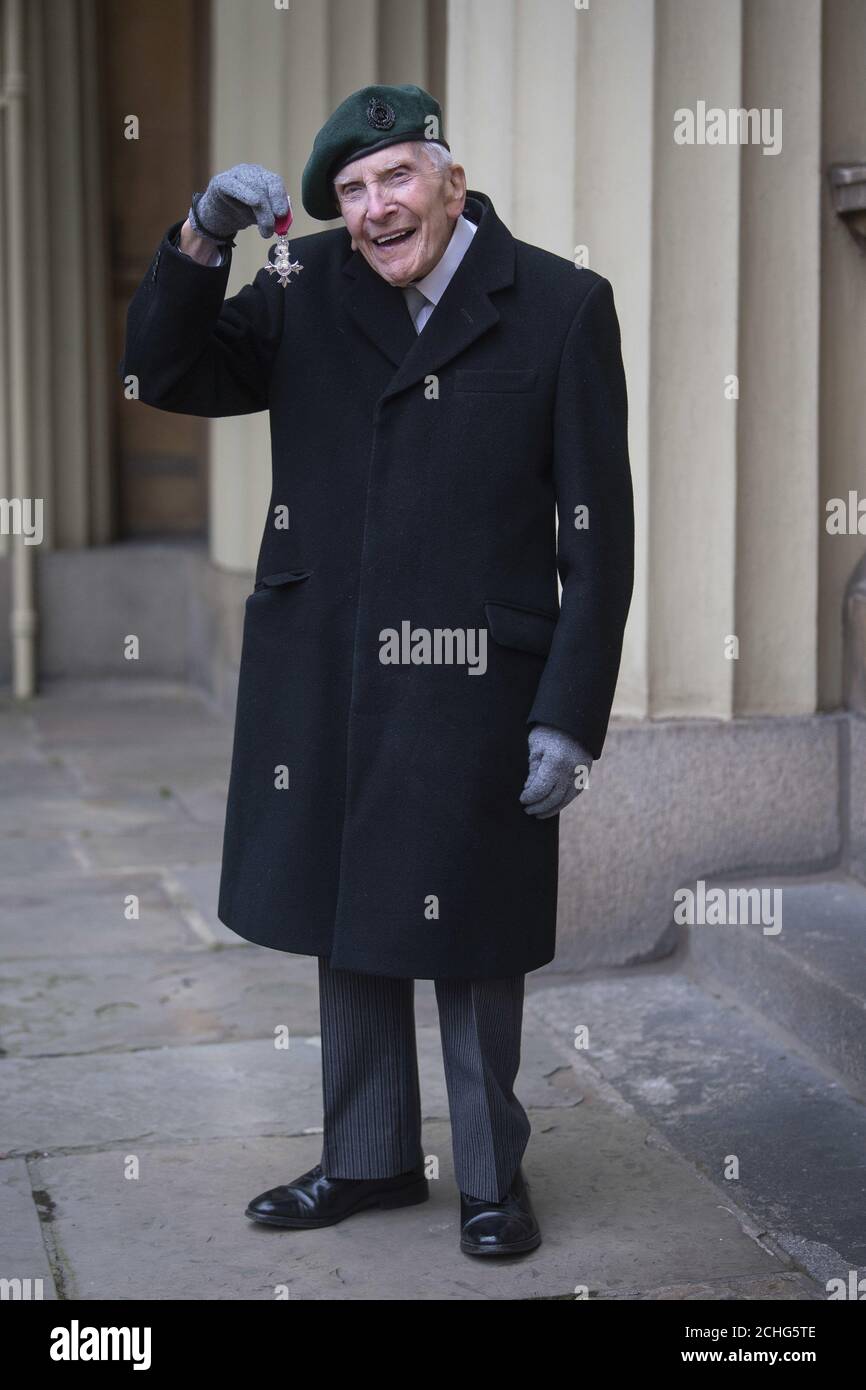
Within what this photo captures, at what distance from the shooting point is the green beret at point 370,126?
2.86 meters

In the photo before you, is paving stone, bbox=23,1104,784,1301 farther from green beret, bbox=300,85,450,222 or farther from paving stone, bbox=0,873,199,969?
green beret, bbox=300,85,450,222

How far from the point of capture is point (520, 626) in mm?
3049

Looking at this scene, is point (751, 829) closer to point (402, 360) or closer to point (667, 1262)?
point (667, 1262)

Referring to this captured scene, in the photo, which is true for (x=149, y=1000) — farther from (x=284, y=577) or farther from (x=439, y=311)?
(x=439, y=311)

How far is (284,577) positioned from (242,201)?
0.63 m

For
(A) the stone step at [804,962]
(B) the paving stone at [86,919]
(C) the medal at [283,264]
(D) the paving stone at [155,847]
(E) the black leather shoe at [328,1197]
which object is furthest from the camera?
(D) the paving stone at [155,847]

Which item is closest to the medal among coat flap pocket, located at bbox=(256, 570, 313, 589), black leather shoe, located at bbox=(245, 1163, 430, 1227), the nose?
the nose

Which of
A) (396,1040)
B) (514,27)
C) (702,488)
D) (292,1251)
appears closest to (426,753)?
(396,1040)

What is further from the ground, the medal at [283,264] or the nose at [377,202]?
the nose at [377,202]

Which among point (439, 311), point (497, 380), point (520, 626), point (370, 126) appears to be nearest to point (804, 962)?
point (520, 626)

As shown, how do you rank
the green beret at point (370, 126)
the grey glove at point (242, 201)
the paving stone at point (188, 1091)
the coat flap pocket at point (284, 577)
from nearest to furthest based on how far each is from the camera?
the grey glove at point (242, 201) → the green beret at point (370, 126) → the coat flap pocket at point (284, 577) → the paving stone at point (188, 1091)

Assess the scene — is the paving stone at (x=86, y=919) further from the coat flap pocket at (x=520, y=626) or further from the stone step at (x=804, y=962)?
the coat flap pocket at (x=520, y=626)

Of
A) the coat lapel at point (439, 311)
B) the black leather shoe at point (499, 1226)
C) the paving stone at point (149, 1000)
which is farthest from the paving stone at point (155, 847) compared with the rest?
the coat lapel at point (439, 311)
